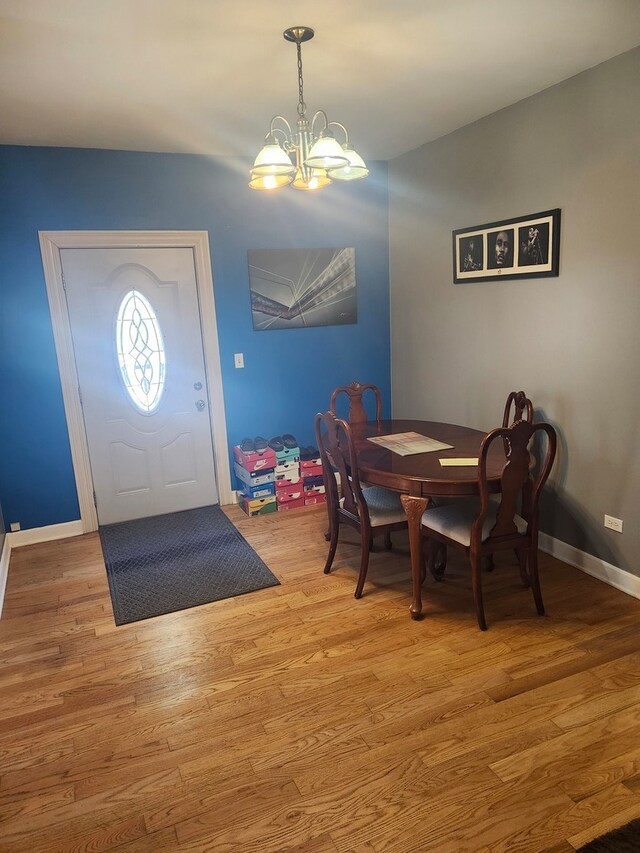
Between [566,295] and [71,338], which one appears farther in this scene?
Result: [71,338]

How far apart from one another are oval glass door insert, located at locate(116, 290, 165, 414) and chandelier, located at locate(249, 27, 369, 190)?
165cm

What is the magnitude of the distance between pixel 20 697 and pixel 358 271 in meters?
3.58

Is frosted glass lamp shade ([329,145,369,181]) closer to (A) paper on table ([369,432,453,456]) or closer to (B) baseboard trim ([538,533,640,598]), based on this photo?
(A) paper on table ([369,432,453,456])

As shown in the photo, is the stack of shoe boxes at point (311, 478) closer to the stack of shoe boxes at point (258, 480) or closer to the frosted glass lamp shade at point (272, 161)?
the stack of shoe boxes at point (258, 480)

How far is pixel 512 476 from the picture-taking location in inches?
99.9

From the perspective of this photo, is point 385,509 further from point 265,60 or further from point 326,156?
point 265,60

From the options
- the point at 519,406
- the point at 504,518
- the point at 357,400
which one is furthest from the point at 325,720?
the point at 357,400

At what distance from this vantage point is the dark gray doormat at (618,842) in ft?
5.23

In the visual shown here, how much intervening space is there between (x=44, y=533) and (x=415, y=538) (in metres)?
2.63

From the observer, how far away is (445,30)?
2279mm

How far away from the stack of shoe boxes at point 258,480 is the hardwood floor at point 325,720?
1076mm

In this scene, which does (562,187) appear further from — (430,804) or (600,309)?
(430,804)

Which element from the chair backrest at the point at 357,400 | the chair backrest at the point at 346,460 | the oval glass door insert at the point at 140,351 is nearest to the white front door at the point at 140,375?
the oval glass door insert at the point at 140,351

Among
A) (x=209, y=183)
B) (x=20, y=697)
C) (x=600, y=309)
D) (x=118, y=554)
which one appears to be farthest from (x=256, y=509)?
(x=600, y=309)
